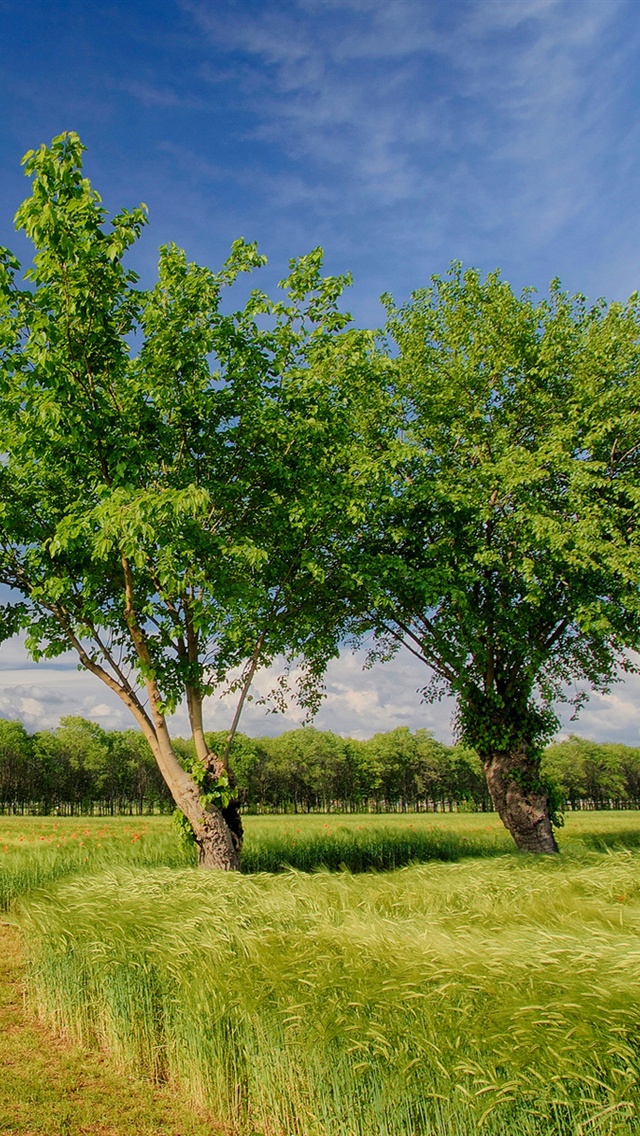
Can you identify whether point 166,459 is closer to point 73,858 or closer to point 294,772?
point 73,858

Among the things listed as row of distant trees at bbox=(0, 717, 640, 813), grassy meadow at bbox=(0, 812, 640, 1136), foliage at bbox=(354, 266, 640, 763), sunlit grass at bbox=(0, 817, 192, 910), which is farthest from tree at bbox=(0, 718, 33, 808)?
grassy meadow at bbox=(0, 812, 640, 1136)

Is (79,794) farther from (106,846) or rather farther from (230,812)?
(230,812)

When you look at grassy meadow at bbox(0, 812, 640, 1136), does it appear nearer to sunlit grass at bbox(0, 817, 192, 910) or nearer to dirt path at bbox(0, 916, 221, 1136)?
dirt path at bbox(0, 916, 221, 1136)

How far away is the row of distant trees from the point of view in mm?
90750

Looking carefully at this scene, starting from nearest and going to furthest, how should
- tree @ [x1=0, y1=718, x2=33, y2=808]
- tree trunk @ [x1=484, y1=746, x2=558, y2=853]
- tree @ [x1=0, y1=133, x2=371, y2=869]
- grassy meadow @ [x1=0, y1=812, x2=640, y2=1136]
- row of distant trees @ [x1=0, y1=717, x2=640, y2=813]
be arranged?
grassy meadow @ [x1=0, y1=812, x2=640, y2=1136], tree @ [x1=0, y1=133, x2=371, y2=869], tree trunk @ [x1=484, y1=746, x2=558, y2=853], tree @ [x1=0, y1=718, x2=33, y2=808], row of distant trees @ [x1=0, y1=717, x2=640, y2=813]

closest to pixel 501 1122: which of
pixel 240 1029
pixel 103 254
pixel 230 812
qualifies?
pixel 240 1029

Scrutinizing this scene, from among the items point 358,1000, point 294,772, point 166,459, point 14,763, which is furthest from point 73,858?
point 294,772

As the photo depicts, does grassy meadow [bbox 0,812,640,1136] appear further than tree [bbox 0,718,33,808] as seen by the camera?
No

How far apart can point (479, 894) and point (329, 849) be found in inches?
393

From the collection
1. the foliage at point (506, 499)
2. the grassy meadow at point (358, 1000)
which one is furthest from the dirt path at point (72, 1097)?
the foliage at point (506, 499)

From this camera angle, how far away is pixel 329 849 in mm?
19484

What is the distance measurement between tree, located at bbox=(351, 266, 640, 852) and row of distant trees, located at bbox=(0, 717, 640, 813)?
69699 millimetres

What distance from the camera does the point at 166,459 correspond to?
13844 millimetres

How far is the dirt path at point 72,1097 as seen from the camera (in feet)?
19.0
